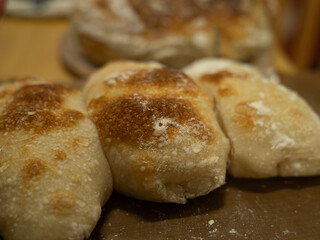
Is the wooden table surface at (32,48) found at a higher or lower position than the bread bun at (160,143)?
lower

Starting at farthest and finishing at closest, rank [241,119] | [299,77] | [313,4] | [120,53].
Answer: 1. [313,4]
2. [120,53]
3. [299,77]
4. [241,119]

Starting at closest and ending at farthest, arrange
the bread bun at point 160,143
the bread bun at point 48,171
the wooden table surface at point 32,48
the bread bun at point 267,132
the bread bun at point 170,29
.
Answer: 1. the bread bun at point 48,171
2. the bread bun at point 160,143
3. the bread bun at point 267,132
4. the bread bun at point 170,29
5. the wooden table surface at point 32,48

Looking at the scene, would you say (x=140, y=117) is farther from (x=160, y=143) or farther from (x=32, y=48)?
(x=32, y=48)

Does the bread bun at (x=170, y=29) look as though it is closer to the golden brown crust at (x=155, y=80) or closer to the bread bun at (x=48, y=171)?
the golden brown crust at (x=155, y=80)

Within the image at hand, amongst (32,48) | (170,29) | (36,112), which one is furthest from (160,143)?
(32,48)

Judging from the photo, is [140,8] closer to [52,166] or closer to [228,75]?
[228,75]

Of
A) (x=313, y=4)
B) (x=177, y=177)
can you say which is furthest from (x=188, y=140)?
(x=313, y=4)

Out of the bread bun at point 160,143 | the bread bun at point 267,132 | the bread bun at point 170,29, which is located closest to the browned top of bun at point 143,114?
the bread bun at point 160,143
